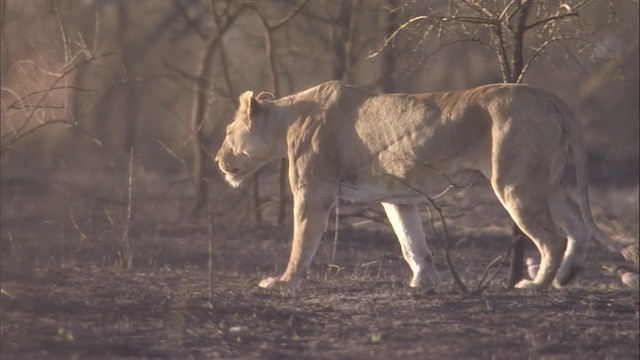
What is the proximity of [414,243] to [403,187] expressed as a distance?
25.4 inches

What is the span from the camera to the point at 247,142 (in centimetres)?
995

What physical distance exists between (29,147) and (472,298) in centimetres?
1337

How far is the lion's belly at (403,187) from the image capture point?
9047mm

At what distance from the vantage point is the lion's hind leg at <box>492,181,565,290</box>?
8.69 m

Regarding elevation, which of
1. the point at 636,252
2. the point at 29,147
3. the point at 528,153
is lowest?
the point at 636,252

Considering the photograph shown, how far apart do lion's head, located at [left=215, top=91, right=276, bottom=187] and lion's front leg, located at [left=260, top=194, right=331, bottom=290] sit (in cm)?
80

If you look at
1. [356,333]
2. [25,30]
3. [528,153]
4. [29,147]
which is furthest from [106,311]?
[29,147]

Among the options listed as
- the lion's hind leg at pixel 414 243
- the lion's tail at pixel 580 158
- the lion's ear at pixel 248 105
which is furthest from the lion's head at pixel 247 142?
the lion's tail at pixel 580 158

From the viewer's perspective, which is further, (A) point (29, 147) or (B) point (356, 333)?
(A) point (29, 147)

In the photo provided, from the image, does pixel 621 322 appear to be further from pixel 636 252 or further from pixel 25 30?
pixel 25 30

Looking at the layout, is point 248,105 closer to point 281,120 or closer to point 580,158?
point 281,120

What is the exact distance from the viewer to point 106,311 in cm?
830

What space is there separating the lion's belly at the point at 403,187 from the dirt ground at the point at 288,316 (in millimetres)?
665

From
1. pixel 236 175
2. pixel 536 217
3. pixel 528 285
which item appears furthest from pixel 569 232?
pixel 236 175
